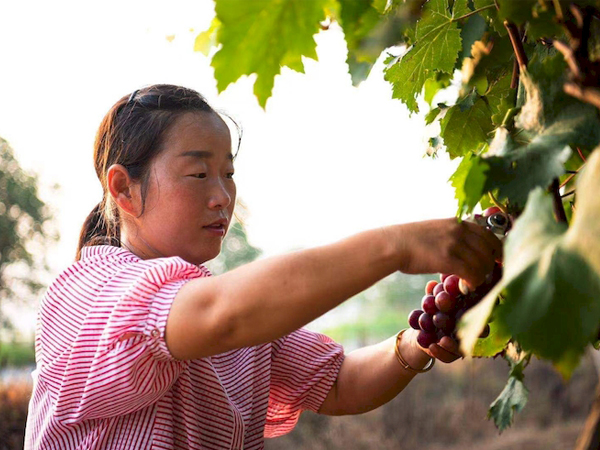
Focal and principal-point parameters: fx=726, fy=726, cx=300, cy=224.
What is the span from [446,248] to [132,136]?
2.64ft

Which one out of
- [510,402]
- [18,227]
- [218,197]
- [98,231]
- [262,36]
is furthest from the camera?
[18,227]

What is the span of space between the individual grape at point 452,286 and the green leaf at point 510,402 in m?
0.11

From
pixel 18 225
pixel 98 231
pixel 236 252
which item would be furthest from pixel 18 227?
pixel 98 231

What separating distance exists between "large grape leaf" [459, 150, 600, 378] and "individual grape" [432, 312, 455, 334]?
1.41 feet

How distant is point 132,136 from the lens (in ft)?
4.33

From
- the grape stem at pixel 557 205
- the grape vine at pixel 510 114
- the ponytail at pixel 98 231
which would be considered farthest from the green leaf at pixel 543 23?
the ponytail at pixel 98 231

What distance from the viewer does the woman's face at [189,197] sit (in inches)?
46.1

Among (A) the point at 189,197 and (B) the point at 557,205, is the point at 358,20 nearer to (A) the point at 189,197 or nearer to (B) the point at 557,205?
(B) the point at 557,205

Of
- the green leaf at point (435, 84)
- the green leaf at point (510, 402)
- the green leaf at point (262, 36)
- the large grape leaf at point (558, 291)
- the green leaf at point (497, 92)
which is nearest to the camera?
the large grape leaf at point (558, 291)

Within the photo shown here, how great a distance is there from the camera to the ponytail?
133 cm

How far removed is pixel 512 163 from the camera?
58cm

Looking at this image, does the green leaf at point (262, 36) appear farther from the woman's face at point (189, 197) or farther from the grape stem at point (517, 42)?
the woman's face at point (189, 197)

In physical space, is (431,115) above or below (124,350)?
above

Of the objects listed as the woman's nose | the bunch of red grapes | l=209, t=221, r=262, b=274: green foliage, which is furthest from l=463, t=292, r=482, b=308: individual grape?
l=209, t=221, r=262, b=274: green foliage
